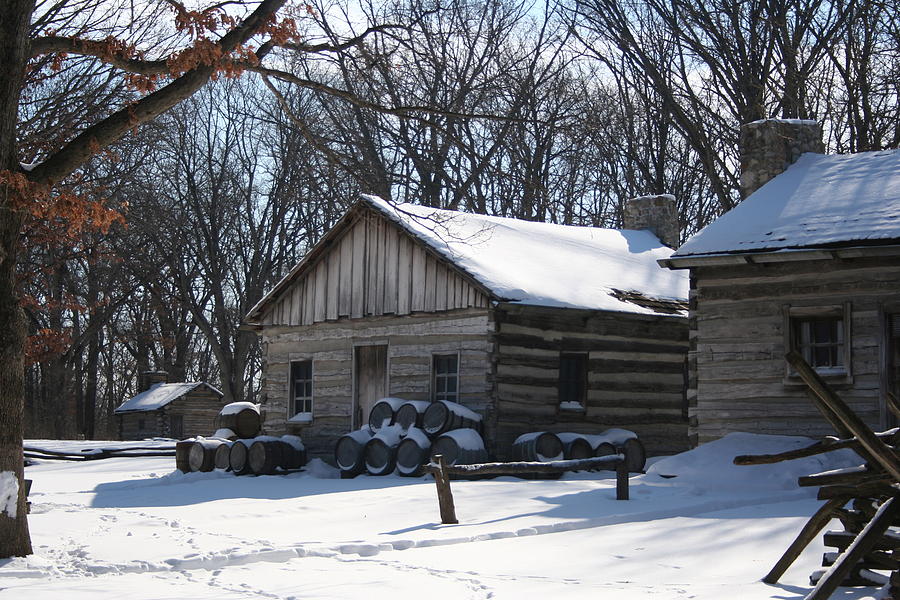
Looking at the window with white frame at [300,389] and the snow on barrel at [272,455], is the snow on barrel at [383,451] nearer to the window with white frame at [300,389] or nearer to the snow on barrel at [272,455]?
the snow on barrel at [272,455]

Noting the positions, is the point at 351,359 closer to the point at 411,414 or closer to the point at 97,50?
the point at 411,414

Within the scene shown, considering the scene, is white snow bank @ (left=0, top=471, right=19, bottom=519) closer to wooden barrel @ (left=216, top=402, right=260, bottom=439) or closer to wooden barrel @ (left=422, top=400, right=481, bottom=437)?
wooden barrel @ (left=422, top=400, right=481, bottom=437)

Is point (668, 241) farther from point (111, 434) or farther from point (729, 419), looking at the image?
point (111, 434)

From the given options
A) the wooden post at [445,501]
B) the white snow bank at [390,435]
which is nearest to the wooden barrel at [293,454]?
the white snow bank at [390,435]

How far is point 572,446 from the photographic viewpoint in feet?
59.8

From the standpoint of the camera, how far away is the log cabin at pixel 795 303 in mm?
14516

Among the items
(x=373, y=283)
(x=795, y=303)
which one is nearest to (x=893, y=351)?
(x=795, y=303)

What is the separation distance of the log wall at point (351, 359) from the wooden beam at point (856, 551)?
1216 cm

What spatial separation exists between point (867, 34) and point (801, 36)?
61.4 inches

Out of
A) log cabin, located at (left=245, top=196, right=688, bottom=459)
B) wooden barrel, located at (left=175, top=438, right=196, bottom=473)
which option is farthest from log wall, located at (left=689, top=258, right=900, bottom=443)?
wooden barrel, located at (left=175, top=438, right=196, bottom=473)

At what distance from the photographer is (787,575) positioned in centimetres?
809

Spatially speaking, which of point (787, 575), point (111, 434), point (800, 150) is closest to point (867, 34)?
point (800, 150)

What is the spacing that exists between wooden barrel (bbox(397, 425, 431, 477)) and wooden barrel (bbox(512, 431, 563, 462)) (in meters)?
1.49

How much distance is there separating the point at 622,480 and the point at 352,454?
6.70 meters
